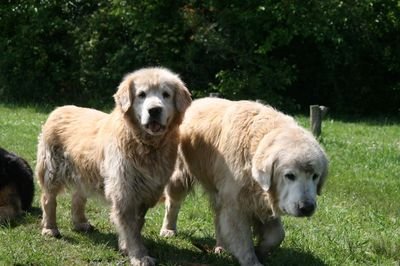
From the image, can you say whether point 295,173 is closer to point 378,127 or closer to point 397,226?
point 397,226

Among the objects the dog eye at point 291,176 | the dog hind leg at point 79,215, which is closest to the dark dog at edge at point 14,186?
the dog hind leg at point 79,215

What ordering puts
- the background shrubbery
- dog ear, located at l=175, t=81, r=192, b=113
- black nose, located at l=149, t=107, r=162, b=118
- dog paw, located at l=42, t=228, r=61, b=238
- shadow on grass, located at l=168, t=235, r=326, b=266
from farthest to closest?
the background shrubbery, dog paw, located at l=42, t=228, r=61, b=238, shadow on grass, located at l=168, t=235, r=326, b=266, dog ear, located at l=175, t=81, r=192, b=113, black nose, located at l=149, t=107, r=162, b=118

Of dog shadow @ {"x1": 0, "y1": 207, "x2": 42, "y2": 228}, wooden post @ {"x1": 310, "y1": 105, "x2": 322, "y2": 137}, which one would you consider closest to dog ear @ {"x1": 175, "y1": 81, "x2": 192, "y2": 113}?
dog shadow @ {"x1": 0, "y1": 207, "x2": 42, "y2": 228}

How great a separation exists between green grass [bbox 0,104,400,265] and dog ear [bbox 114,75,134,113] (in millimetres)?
1047

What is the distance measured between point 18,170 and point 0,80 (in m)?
15.2

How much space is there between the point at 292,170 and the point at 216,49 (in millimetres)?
14973

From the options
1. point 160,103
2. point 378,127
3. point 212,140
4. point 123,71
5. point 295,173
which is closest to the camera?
point 295,173

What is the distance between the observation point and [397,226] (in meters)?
7.14

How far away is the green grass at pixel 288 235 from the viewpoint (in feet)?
19.6

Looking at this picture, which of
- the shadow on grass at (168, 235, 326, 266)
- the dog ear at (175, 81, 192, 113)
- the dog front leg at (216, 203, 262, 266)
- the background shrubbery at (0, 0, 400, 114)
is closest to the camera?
the dog front leg at (216, 203, 262, 266)

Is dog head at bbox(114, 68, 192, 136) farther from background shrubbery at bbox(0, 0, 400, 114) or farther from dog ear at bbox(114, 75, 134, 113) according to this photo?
background shrubbery at bbox(0, 0, 400, 114)

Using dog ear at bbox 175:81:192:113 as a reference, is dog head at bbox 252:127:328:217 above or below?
below

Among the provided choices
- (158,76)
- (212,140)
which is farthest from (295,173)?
(158,76)

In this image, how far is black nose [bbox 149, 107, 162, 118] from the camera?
5570 millimetres
